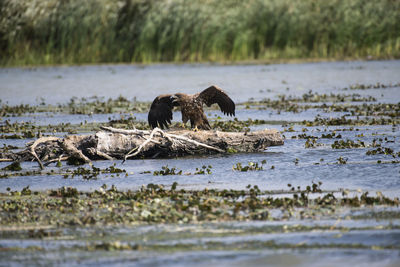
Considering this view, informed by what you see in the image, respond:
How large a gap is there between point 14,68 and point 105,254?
31.6 meters

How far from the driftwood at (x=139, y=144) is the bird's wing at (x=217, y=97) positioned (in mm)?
742

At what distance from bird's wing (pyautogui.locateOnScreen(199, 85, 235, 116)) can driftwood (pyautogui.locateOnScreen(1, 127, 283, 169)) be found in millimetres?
742

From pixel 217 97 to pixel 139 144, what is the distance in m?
1.92

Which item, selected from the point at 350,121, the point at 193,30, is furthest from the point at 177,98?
the point at 193,30

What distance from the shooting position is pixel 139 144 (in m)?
12.7

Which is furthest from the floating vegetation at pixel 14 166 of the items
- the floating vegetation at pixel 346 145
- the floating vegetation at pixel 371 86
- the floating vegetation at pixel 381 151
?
the floating vegetation at pixel 371 86

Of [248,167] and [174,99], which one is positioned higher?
[174,99]

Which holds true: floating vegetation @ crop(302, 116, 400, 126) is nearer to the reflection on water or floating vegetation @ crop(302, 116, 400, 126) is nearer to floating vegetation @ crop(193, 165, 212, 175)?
floating vegetation @ crop(193, 165, 212, 175)

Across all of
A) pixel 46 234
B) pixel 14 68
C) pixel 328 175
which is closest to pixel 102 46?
pixel 14 68

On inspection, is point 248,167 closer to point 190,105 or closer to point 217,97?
point 190,105

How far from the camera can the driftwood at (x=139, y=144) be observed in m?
12.4

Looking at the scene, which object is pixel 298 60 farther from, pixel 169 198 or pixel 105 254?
pixel 105 254

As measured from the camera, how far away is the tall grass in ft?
119

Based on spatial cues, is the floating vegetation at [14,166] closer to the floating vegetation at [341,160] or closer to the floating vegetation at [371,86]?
the floating vegetation at [341,160]
